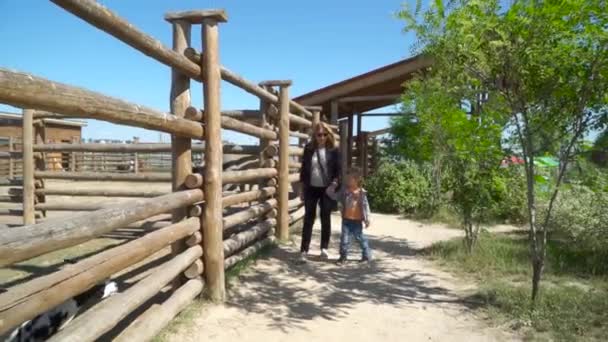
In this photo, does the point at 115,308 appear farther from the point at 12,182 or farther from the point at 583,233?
the point at 583,233

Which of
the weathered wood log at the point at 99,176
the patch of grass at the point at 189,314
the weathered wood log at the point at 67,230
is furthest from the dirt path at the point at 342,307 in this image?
the weathered wood log at the point at 99,176

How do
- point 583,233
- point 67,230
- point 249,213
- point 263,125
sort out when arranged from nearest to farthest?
point 67,230, point 249,213, point 583,233, point 263,125

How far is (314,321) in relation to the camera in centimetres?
375

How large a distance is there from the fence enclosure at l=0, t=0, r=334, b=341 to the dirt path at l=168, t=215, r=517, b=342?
1.11 feet

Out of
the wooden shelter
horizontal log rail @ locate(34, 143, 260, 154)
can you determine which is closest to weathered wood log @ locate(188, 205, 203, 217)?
horizontal log rail @ locate(34, 143, 260, 154)

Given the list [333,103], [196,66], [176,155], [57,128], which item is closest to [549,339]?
[176,155]

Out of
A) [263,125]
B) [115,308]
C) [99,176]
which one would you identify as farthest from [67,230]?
[99,176]

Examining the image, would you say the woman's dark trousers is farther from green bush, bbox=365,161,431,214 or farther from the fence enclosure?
green bush, bbox=365,161,431,214

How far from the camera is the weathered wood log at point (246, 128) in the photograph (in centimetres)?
467

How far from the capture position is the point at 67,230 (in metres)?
→ 2.17

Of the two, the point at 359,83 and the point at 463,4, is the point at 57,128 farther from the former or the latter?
the point at 463,4

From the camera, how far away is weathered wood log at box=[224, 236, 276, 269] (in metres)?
4.84

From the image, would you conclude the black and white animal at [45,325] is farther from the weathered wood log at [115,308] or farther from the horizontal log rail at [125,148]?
the horizontal log rail at [125,148]

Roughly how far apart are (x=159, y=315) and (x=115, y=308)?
57cm
